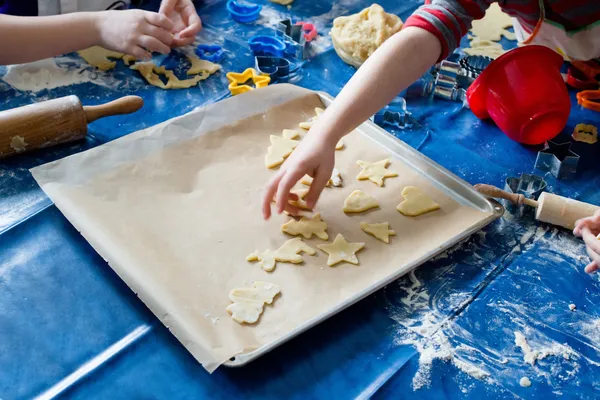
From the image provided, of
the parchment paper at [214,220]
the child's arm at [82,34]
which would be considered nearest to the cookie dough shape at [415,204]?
the parchment paper at [214,220]

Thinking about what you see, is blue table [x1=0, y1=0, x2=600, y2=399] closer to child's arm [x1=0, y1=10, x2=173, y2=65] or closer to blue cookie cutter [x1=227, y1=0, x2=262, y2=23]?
child's arm [x1=0, y1=10, x2=173, y2=65]

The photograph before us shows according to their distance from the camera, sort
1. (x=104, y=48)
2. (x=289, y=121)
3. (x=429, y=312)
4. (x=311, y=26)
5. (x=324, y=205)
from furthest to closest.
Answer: (x=311, y=26), (x=104, y=48), (x=289, y=121), (x=324, y=205), (x=429, y=312)

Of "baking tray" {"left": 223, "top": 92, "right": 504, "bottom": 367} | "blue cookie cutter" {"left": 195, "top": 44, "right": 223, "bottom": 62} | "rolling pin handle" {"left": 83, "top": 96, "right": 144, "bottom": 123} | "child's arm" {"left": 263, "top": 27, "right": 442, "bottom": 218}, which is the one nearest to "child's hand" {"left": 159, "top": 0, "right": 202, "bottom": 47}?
"blue cookie cutter" {"left": 195, "top": 44, "right": 223, "bottom": 62}

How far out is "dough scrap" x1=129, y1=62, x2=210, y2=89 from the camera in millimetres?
1211

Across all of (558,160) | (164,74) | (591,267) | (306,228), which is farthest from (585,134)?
(164,74)

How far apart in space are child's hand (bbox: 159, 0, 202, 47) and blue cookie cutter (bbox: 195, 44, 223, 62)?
3cm

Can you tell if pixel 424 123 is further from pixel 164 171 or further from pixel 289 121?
A: pixel 164 171

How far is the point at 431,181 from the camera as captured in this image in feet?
3.20

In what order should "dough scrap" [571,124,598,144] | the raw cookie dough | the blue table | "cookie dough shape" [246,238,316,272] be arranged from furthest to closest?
the raw cookie dough, "dough scrap" [571,124,598,144], "cookie dough shape" [246,238,316,272], the blue table

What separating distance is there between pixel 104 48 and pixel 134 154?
1.32 feet

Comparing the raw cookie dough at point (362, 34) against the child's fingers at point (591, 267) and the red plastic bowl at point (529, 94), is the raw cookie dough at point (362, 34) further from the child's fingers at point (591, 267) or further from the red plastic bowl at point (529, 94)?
the child's fingers at point (591, 267)

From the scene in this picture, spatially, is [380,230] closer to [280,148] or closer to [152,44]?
[280,148]

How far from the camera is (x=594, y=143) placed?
1.15m

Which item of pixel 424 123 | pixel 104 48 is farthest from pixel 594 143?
pixel 104 48
